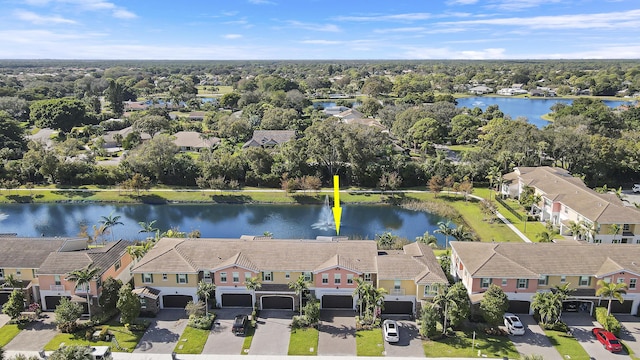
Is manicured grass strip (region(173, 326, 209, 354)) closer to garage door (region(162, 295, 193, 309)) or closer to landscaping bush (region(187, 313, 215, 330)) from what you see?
landscaping bush (region(187, 313, 215, 330))

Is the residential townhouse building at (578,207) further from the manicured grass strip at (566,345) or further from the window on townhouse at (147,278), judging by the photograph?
the window on townhouse at (147,278)

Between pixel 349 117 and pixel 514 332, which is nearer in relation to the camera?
pixel 514 332

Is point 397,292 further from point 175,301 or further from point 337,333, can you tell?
point 175,301

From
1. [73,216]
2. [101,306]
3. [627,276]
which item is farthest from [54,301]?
[627,276]

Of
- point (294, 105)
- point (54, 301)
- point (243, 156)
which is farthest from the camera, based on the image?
point (294, 105)

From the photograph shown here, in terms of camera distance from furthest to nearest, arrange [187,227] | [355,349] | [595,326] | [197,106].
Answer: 1. [197,106]
2. [187,227]
3. [595,326]
4. [355,349]

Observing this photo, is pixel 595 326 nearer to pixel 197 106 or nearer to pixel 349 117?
pixel 349 117
